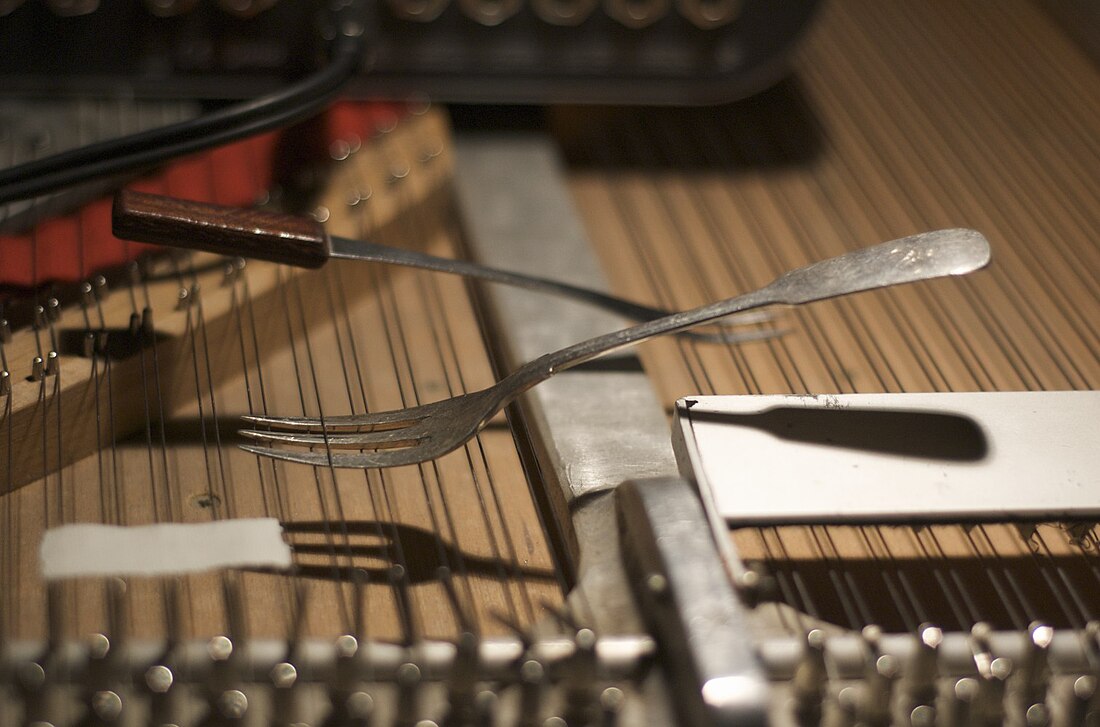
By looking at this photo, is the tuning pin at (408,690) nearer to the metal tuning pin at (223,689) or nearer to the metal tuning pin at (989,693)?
the metal tuning pin at (223,689)

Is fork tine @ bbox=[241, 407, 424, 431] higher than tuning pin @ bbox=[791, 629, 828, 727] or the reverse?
higher

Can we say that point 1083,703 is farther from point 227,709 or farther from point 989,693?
point 227,709

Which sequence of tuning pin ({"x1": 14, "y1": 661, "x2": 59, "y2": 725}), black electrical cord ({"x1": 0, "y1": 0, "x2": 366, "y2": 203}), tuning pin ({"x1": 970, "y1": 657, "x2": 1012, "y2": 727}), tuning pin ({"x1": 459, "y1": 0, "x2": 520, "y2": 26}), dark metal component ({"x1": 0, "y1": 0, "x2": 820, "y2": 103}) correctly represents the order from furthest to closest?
tuning pin ({"x1": 459, "y1": 0, "x2": 520, "y2": 26}), dark metal component ({"x1": 0, "y1": 0, "x2": 820, "y2": 103}), black electrical cord ({"x1": 0, "y1": 0, "x2": 366, "y2": 203}), tuning pin ({"x1": 970, "y1": 657, "x2": 1012, "y2": 727}), tuning pin ({"x1": 14, "y1": 661, "x2": 59, "y2": 725})

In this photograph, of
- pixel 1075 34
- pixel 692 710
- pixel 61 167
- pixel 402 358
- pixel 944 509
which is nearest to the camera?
pixel 692 710

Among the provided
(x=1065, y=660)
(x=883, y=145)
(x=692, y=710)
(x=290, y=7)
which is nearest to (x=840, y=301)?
(x=883, y=145)

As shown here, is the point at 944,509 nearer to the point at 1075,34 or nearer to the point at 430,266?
the point at 430,266

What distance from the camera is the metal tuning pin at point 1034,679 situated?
3.09 feet

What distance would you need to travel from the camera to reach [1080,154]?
1.78 m

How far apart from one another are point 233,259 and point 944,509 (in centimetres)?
94

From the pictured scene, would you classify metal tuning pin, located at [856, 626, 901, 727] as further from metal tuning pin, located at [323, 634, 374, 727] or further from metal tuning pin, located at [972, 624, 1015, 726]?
metal tuning pin, located at [323, 634, 374, 727]

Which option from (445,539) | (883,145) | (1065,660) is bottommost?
(1065,660)

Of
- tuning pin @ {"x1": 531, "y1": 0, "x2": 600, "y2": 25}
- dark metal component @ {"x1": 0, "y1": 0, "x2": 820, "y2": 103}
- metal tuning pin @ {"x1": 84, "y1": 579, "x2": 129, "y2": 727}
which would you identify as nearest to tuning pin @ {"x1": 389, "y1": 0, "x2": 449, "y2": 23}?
dark metal component @ {"x1": 0, "y1": 0, "x2": 820, "y2": 103}

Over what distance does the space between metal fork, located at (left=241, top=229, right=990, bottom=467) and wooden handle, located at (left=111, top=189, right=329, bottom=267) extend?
0.69 ft

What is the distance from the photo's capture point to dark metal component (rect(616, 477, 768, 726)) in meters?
0.85
